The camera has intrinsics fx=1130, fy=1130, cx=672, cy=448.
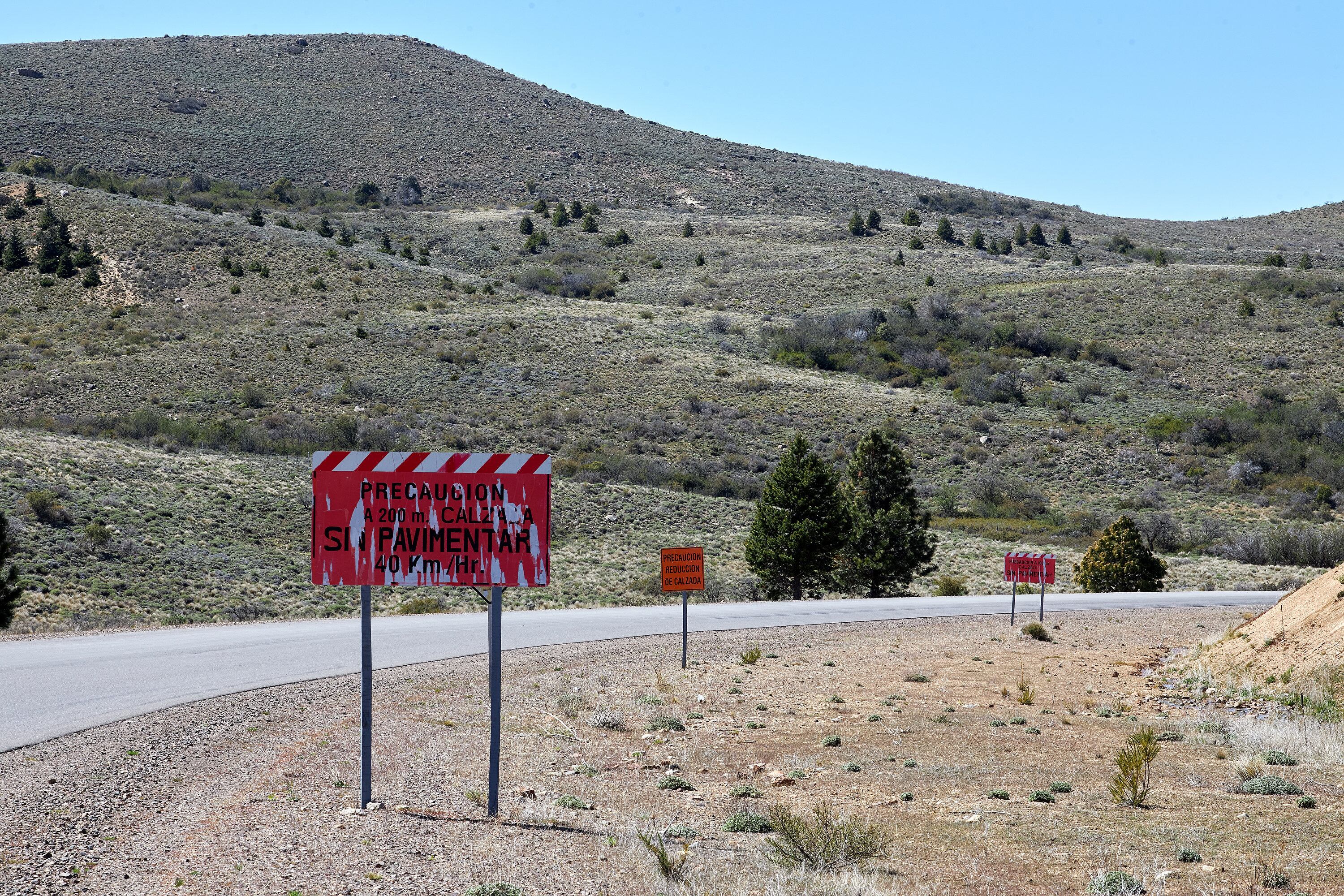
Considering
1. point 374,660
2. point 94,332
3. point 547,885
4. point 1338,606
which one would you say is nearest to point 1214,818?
point 547,885

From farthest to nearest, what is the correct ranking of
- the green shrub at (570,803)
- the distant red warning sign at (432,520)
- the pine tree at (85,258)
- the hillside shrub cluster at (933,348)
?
1. the pine tree at (85,258)
2. the hillside shrub cluster at (933,348)
3. the green shrub at (570,803)
4. the distant red warning sign at (432,520)

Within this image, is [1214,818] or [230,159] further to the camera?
[230,159]

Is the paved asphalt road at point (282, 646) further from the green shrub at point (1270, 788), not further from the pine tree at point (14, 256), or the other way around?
the pine tree at point (14, 256)

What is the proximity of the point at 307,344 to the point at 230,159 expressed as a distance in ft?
155

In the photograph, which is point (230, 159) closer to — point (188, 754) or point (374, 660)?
point (374, 660)

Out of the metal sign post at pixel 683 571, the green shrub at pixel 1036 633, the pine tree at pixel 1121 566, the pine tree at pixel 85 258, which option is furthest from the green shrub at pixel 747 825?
the pine tree at pixel 85 258

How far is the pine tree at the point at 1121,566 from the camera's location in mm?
36688

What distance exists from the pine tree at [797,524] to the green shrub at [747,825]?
24375 mm

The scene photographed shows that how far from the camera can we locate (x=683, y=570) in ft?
56.4

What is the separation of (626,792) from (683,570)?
834 cm

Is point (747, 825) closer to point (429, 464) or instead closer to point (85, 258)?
point (429, 464)

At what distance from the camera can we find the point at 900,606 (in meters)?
29.8

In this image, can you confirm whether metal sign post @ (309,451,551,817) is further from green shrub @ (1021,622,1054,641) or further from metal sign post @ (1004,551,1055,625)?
metal sign post @ (1004,551,1055,625)

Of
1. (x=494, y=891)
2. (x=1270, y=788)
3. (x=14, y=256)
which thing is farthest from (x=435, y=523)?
(x=14, y=256)
